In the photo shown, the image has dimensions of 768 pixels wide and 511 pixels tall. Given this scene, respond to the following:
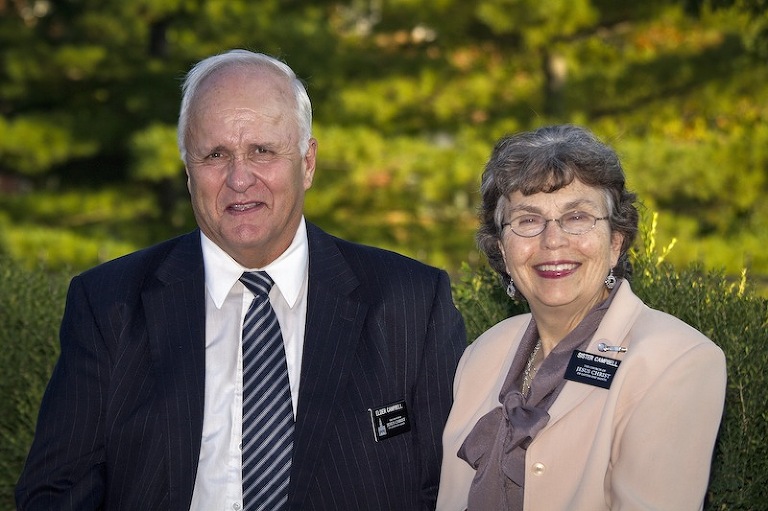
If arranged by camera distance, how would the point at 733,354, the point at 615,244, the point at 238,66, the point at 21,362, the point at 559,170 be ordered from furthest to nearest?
1. the point at 21,362
2. the point at 733,354
3. the point at 238,66
4. the point at 615,244
5. the point at 559,170

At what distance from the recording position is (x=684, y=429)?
286 cm

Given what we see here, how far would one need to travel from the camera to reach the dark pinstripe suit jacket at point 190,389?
11.0 ft

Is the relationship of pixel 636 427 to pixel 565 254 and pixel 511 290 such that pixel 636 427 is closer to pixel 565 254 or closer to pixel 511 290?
pixel 565 254

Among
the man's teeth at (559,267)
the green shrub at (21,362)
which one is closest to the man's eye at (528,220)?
the man's teeth at (559,267)

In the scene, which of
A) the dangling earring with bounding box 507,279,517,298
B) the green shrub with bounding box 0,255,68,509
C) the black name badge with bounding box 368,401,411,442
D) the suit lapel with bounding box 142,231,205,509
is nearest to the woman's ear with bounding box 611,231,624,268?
the dangling earring with bounding box 507,279,517,298

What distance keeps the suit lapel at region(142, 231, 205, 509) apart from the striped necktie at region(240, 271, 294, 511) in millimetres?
141

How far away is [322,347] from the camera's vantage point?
11.4 feet

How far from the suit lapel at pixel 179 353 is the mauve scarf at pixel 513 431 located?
2.57ft

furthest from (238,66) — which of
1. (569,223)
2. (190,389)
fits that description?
(569,223)

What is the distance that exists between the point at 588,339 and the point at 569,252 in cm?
25

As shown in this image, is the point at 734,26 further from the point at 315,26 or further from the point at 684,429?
the point at 684,429

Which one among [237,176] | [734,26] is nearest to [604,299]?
[237,176]

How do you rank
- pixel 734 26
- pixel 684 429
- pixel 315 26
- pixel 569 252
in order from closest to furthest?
pixel 684 429 → pixel 569 252 → pixel 315 26 → pixel 734 26

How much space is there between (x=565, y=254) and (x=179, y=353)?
3.81 ft
